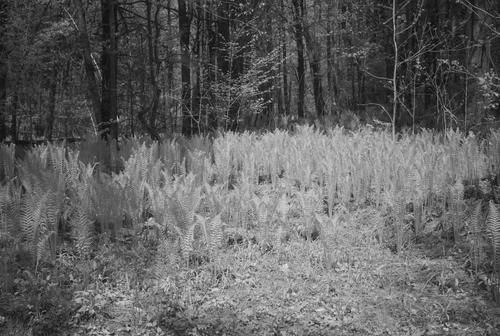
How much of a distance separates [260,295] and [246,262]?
1.27 ft

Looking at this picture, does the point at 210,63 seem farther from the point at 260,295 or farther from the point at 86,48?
the point at 260,295

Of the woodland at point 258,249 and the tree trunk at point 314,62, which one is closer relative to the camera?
the woodland at point 258,249

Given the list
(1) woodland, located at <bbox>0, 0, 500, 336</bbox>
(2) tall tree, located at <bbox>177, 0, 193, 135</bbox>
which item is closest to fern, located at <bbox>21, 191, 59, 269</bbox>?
(1) woodland, located at <bbox>0, 0, 500, 336</bbox>

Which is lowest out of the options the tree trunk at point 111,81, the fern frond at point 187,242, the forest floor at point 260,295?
the forest floor at point 260,295

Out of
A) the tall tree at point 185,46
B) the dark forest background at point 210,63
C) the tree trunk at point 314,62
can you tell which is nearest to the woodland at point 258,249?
the dark forest background at point 210,63

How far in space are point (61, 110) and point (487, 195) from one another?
12.3 metres

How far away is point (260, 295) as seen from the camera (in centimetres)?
264

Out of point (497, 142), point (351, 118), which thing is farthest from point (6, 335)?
point (351, 118)

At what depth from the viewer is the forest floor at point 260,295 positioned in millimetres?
2305

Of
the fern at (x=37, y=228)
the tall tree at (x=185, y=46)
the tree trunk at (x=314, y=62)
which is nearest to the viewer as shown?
the fern at (x=37, y=228)

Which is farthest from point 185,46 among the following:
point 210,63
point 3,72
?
point 3,72

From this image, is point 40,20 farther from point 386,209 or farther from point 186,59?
point 386,209

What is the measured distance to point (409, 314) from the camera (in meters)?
2.39

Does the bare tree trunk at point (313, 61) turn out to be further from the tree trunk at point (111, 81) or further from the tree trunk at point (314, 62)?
the tree trunk at point (111, 81)
